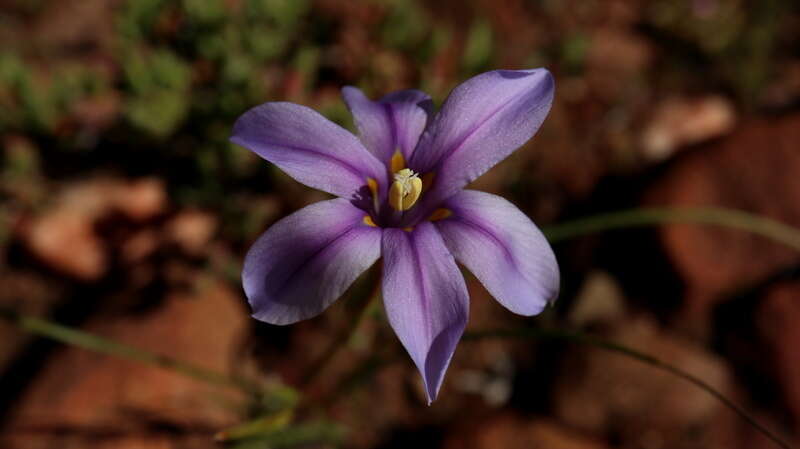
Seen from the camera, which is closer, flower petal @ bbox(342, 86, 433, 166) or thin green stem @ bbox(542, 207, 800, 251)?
flower petal @ bbox(342, 86, 433, 166)

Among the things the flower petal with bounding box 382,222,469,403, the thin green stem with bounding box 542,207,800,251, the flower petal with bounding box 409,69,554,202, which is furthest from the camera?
the thin green stem with bounding box 542,207,800,251

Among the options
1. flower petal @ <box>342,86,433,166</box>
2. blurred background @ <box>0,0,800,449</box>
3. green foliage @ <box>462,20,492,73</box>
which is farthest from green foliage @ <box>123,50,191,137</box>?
flower petal @ <box>342,86,433,166</box>

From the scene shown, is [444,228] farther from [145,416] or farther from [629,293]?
[629,293]

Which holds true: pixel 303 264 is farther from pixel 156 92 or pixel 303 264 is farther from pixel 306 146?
pixel 156 92

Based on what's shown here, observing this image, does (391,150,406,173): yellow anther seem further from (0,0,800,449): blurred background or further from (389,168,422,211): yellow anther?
(0,0,800,449): blurred background

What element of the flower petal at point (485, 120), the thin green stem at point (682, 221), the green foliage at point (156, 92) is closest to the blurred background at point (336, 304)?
the green foliage at point (156, 92)

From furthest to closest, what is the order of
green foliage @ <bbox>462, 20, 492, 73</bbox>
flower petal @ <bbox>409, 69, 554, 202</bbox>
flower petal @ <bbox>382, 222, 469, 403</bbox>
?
green foliage @ <bbox>462, 20, 492, 73</bbox>, flower petal @ <bbox>409, 69, 554, 202</bbox>, flower petal @ <bbox>382, 222, 469, 403</bbox>
